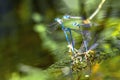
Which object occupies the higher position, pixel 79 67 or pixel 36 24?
pixel 36 24

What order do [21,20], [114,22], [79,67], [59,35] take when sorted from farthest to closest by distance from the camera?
[21,20], [59,35], [114,22], [79,67]

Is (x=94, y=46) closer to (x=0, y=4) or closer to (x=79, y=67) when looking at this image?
(x=79, y=67)

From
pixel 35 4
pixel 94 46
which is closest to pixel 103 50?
pixel 94 46

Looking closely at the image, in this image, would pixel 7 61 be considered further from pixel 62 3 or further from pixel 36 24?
pixel 62 3

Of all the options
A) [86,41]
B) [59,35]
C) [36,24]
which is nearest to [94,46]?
[86,41]

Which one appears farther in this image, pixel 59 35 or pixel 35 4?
pixel 35 4

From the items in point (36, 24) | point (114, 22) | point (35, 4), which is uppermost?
point (35, 4)

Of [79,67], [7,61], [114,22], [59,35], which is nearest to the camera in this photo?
[79,67]
